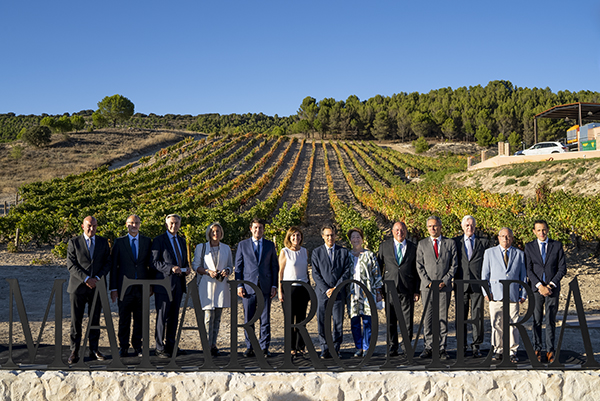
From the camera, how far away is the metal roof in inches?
924

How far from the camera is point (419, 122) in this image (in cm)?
6562

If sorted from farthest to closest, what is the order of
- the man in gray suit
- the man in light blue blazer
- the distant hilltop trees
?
the distant hilltop trees → the man in gray suit → the man in light blue blazer

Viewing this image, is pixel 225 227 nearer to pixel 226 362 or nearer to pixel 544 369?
pixel 226 362

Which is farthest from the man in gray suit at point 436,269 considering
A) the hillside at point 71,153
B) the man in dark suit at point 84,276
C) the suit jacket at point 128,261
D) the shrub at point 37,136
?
the shrub at point 37,136

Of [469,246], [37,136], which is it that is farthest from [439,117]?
[469,246]

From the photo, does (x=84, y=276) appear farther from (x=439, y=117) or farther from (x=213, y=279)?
(x=439, y=117)

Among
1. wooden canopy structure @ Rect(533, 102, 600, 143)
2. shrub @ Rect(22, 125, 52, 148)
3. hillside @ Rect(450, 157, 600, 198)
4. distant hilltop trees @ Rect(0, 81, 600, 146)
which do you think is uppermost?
distant hilltop trees @ Rect(0, 81, 600, 146)

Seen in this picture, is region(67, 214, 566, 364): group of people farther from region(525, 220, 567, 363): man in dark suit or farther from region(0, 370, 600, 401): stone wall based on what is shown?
region(0, 370, 600, 401): stone wall

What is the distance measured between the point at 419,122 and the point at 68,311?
64310 millimetres

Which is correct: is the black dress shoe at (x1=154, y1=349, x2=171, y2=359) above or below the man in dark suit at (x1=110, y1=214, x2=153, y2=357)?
below

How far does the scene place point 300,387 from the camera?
11.6ft

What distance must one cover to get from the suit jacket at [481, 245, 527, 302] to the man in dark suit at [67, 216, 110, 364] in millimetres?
3709

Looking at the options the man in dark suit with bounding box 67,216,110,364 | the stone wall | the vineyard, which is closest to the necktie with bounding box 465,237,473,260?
the stone wall

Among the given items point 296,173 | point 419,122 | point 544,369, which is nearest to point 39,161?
point 296,173
